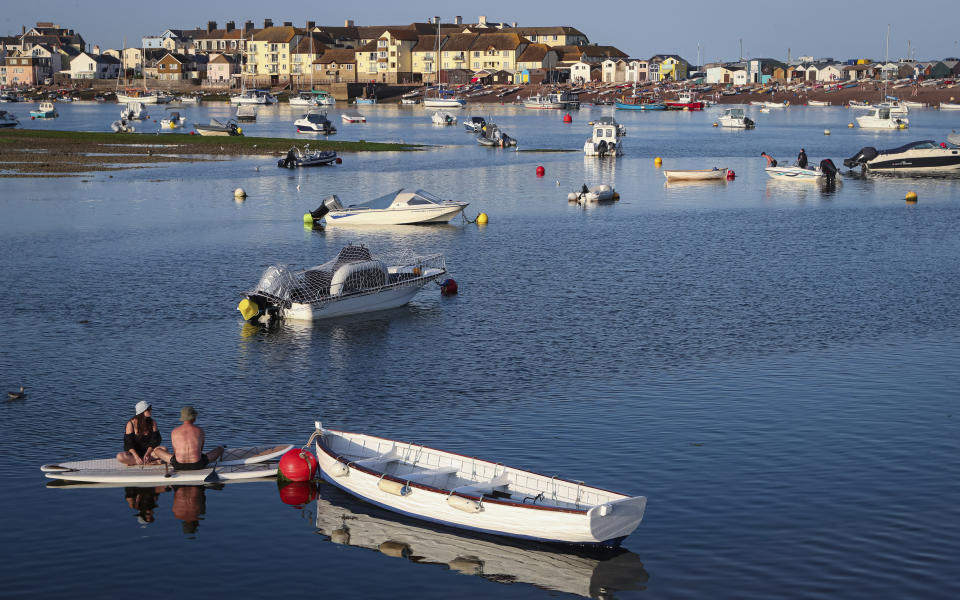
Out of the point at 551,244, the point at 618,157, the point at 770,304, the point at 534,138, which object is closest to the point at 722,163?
the point at 618,157

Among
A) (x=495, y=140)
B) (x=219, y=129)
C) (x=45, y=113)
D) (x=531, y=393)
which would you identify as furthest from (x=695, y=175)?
→ (x=45, y=113)

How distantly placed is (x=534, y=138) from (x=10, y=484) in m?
126

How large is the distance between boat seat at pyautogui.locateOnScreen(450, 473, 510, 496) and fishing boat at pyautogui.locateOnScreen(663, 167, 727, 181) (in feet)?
228

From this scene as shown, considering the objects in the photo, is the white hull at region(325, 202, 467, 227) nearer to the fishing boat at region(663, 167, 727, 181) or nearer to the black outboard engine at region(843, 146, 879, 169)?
the fishing boat at region(663, 167, 727, 181)

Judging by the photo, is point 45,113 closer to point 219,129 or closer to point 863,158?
point 219,129

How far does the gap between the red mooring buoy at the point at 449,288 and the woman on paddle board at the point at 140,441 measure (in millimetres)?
21018

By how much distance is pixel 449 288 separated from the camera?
142ft

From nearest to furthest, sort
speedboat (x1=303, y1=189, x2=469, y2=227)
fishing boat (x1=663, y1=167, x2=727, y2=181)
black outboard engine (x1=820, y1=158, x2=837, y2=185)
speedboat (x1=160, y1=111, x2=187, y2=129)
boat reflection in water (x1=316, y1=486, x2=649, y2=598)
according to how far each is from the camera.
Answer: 1. boat reflection in water (x1=316, y1=486, x2=649, y2=598)
2. speedboat (x1=303, y1=189, x2=469, y2=227)
3. fishing boat (x1=663, y1=167, x2=727, y2=181)
4. black outboard engine (x1=820, y1=158, x2=837, y2=185)
5. speedboat (x1=160, y1=111, x2=187, y2=129)

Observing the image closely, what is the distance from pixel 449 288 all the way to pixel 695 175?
5086 cm

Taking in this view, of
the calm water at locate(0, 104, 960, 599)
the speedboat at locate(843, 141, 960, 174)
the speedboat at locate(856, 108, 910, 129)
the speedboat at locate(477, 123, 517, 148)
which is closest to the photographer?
the calm water at locate(0, 104, 960, 599)

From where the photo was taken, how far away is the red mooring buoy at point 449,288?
142 feet

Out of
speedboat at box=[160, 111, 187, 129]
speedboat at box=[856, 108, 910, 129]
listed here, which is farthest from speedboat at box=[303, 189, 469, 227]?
speedboat at box=[856, 108, 910, 129]

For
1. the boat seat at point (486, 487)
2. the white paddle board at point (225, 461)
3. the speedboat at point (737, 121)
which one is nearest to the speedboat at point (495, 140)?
the speedboat at point (737, 121)

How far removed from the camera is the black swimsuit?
23156mm
